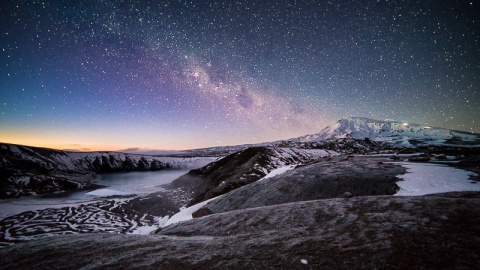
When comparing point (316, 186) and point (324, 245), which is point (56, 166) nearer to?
point (316, 186)

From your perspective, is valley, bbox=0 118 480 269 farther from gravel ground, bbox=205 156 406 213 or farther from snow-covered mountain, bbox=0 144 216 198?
snow-covered mountain, bbox=0 144 216 198

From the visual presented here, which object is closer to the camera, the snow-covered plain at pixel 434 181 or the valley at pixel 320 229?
the valley at pixel 320 229

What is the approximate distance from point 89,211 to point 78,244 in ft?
112

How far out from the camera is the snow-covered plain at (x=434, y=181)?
10.3 m

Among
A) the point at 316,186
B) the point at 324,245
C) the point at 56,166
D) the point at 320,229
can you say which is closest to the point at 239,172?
the point at 316,186

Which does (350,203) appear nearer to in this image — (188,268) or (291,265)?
(291,265)

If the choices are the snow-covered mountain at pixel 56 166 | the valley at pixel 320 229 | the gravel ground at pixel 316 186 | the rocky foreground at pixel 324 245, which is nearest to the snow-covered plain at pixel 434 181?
the valley at pixel 320 229

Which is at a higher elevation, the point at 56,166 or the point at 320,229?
the point at 320,229

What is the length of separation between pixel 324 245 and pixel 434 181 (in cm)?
1061

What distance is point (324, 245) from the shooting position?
5004 millimetres

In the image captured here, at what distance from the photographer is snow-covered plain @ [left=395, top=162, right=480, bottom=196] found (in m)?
10.3

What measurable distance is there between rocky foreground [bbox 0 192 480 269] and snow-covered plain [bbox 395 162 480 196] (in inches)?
73.5

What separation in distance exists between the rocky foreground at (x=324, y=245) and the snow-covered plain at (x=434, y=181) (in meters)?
1.87

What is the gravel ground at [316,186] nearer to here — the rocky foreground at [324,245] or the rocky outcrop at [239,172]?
the rocky foreground at [324,245]
